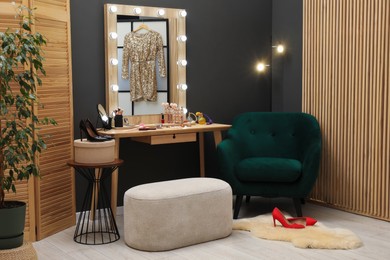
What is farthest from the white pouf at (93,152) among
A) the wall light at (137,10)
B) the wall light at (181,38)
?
the wall light at (181,38)

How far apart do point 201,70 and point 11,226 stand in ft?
8.72

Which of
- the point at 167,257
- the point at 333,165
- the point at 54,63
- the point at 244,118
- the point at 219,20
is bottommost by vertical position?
the point at 167,257

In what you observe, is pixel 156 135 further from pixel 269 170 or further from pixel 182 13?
pixel 182 13

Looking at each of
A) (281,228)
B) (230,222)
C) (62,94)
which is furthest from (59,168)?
(281,228)

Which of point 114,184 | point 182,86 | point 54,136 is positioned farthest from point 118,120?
point 182,86

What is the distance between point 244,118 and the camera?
5.14 metres

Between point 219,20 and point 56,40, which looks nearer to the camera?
point 56,40

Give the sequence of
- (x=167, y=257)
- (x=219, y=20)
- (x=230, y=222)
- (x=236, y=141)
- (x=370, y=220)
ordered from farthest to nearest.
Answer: (x=219, y=20) → (x=236, y=141) → (x=370, y=220) → (x=230, y=222) → (x=167, y=257)

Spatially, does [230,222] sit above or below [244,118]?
below

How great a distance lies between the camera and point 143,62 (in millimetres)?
4992

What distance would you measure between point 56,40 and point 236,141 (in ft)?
5.75

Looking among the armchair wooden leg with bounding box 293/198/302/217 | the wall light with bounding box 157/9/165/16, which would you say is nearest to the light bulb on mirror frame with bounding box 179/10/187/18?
the wall light with bounding box 157/9/165/16

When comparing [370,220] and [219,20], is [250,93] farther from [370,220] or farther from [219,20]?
[370,220]

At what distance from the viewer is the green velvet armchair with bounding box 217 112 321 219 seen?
4559 millimetres
